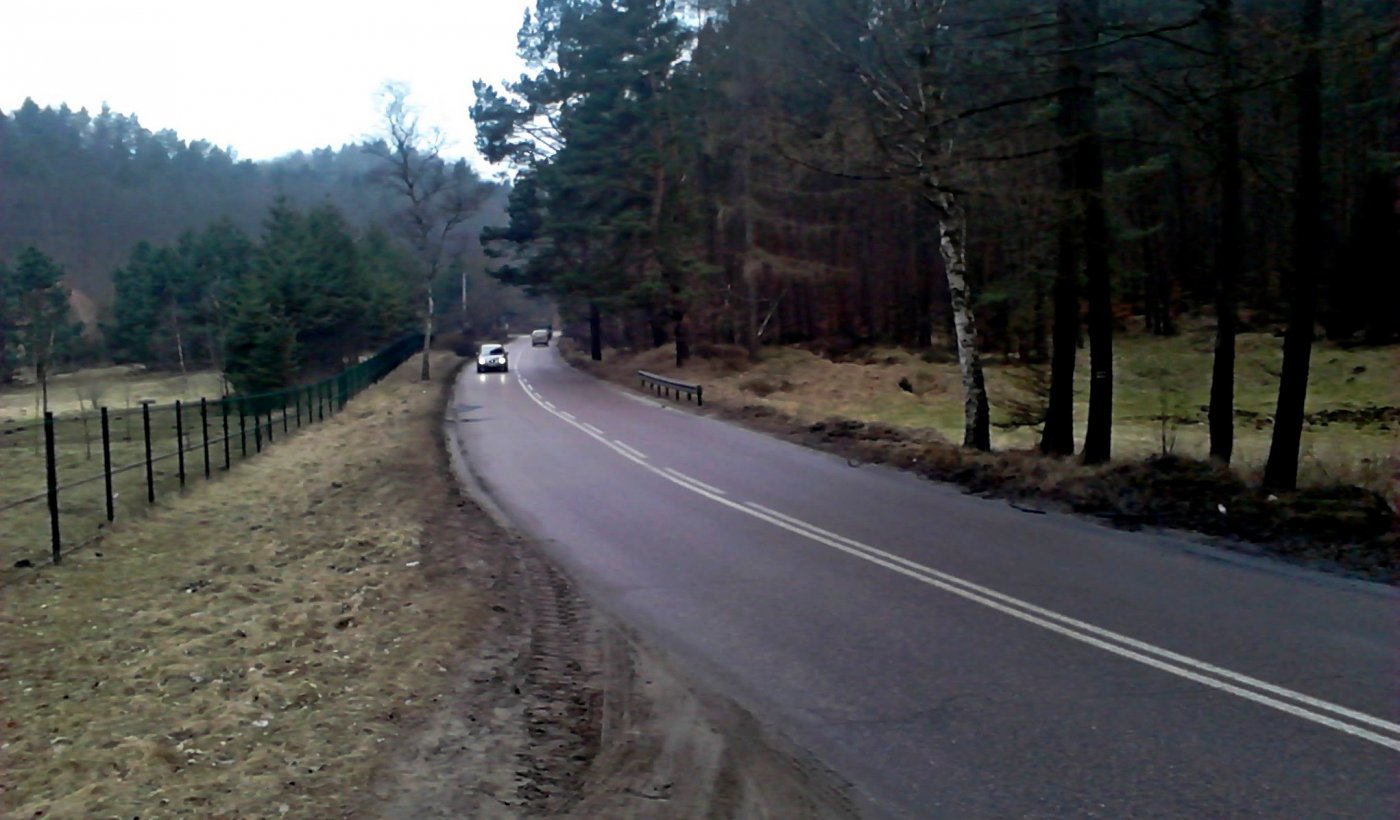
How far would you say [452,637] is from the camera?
27.4ft

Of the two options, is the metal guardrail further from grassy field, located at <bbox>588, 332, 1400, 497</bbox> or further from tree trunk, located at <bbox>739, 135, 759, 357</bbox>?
tree trunk, located at <bbox>739, 135, 759, 357</bbox>

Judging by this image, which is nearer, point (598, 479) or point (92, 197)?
point (598, 479)

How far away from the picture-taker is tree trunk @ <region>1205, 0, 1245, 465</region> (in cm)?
1360

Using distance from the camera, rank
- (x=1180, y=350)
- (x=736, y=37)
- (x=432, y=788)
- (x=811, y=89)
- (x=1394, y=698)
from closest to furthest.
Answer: (x=432, y=788) → (x=1394, y=698) → (x=811, y=89) → (x=736, y=37) → (x=1180, y=350)

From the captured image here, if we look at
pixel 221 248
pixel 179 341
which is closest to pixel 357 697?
pixel 179 341

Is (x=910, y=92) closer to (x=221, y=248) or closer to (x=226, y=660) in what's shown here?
(x=226, y=660)

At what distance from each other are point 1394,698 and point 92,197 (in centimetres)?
8093

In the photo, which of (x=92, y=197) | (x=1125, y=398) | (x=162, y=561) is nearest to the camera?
(x=162, y=561)

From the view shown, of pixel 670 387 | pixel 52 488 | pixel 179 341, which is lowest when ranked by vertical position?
pixel 670 387

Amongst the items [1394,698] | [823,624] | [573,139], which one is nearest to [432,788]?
[823,624]

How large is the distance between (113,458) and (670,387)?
17.4 metres

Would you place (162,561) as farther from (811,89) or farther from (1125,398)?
(1125,398)

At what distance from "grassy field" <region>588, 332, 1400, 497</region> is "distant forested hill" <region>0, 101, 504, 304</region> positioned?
69.7 feet

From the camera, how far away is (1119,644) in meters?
7.72
